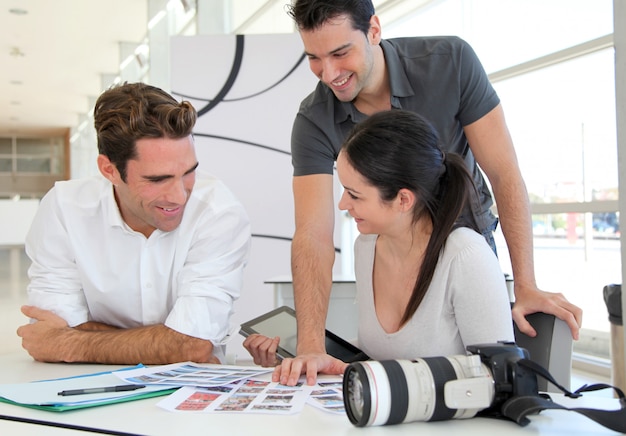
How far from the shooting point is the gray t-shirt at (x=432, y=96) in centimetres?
182

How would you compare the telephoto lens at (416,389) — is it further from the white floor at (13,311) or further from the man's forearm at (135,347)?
the white floor at (13,311)

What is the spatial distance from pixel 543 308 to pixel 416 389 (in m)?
0.63

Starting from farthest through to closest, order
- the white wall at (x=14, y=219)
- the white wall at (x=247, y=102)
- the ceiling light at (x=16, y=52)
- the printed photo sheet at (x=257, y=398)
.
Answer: the white wall at (x=14, y=219) → the ceiling light at (x=16, y=52) → the white wall at (x=247, y=102) → the printed photo sheet at (x=257, y=398)

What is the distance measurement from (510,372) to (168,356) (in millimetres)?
958

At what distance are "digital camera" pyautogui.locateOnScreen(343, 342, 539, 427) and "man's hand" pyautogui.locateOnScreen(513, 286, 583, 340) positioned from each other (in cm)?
48

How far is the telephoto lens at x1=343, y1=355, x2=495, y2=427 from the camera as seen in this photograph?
958 mm

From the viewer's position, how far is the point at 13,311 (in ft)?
20.5

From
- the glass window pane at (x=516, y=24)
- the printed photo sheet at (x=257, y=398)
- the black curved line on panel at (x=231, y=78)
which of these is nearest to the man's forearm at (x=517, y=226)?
the printed photo sheet at (x=257, y=398)

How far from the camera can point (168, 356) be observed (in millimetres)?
1665

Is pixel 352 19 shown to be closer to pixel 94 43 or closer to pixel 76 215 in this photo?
pixel 76 215

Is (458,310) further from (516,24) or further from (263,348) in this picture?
(516,24)

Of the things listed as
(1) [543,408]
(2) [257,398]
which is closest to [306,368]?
(2) [257,398]

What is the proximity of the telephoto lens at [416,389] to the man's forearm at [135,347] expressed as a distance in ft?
2.57

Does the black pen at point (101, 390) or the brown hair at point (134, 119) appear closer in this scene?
the black pen at point (101, 390)
